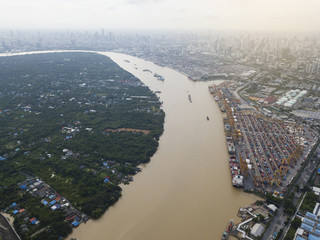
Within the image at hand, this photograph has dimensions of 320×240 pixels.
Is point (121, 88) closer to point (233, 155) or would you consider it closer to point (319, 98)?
point (233, 155)

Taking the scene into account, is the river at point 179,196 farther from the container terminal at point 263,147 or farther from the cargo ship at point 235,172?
the container terminal at point 263,147

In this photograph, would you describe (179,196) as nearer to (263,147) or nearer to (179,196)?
(179,196)

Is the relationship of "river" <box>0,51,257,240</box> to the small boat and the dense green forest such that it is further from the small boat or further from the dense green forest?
the small boat

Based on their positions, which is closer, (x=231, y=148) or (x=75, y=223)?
(x=75, y=223)

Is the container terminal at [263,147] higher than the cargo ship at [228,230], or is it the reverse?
the container terminal at [263,147]

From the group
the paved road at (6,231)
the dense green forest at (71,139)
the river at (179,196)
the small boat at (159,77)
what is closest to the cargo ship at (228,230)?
the river at (179,196)

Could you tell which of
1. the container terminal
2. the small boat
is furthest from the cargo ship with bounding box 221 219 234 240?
the small boat

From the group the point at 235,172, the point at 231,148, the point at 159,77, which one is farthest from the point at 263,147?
the point at 159,77

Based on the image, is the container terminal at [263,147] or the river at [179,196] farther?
the container terminal at [263,147]
